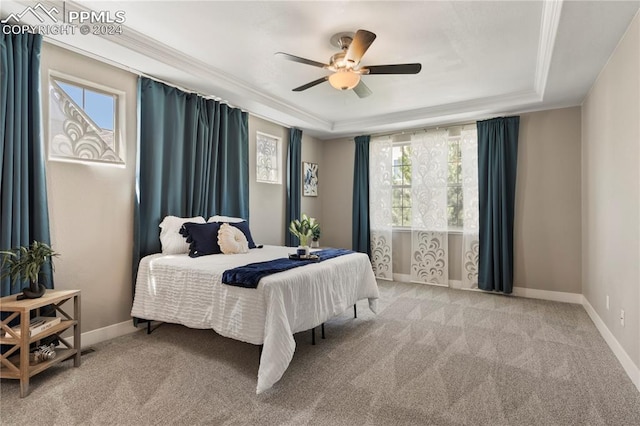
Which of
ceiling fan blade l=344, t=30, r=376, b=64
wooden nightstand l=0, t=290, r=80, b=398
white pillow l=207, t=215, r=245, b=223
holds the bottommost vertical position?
wooden nightstand l=0, t=290, r=80, b=398

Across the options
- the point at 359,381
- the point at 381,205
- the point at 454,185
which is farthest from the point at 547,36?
the point at 381,205

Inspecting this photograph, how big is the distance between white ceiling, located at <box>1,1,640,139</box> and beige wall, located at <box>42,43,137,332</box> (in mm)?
203

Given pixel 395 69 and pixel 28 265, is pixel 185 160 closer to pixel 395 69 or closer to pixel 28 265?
pixel 28 265

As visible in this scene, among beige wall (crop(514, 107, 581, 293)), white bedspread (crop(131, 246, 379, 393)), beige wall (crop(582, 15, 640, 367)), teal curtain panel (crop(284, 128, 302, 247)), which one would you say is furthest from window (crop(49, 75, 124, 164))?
beige wall (crop(514, 107, 581, 293))

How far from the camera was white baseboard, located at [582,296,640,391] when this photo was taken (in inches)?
90.4

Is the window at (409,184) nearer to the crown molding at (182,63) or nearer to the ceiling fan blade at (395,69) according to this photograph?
the crown molding at (182,63)

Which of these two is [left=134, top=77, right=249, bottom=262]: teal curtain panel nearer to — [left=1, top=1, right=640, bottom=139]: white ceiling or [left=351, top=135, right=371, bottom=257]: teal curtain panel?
[left=1, top=1, right=640, bottom=139]: white ceiling

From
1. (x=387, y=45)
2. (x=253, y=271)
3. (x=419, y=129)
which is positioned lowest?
(x=253, y=271)

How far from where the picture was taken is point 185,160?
149 inches

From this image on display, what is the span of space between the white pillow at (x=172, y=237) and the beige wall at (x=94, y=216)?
295 millimetres

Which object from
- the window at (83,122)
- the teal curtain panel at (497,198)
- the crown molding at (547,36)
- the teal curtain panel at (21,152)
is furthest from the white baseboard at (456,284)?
the teal curtain panel at (21,152)

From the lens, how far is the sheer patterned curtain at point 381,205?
18.8 ft

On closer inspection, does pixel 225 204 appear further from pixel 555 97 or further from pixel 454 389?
pixel 555 97

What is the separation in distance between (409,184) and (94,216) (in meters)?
4.34
